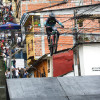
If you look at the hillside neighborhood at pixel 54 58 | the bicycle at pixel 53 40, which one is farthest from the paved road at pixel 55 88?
the bicycle at pixel 53 40

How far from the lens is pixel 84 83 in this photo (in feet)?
43.6

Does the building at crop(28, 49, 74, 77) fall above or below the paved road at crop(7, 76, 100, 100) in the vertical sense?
below

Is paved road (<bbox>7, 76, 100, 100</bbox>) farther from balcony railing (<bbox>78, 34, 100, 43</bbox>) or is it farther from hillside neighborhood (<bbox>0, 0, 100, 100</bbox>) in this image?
balcony railing (<bbox>78, 34, 100, 43</bbox>)

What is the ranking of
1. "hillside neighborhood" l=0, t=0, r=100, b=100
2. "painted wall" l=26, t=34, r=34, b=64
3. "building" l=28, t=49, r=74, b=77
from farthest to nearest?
"painted wall" l=26, t=34, r=34, b=64 < "building" l=28, t=49, r=74, b=77 < "hillside neighborhood" l=0, t=0, r=100, b=100

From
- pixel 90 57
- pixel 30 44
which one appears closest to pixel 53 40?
pixel 90 57

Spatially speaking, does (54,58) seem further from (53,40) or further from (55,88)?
(55,88)

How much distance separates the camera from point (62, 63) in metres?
30.6

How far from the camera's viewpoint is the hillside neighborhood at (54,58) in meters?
12.4

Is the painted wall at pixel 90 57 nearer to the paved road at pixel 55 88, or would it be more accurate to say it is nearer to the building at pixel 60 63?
the building at pixel 60 63

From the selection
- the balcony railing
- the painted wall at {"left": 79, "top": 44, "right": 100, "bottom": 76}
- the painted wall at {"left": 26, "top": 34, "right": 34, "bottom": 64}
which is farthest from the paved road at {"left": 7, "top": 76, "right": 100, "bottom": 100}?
the painted wall at {"left": 26, "top": 34, "right": 34, "bottom": 64}

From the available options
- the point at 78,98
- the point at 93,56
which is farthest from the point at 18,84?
the point at 93,56

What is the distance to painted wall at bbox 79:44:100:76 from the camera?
25125 mm

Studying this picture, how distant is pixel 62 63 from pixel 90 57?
5.54 m

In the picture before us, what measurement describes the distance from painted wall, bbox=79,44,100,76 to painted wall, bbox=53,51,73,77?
4811 mm
